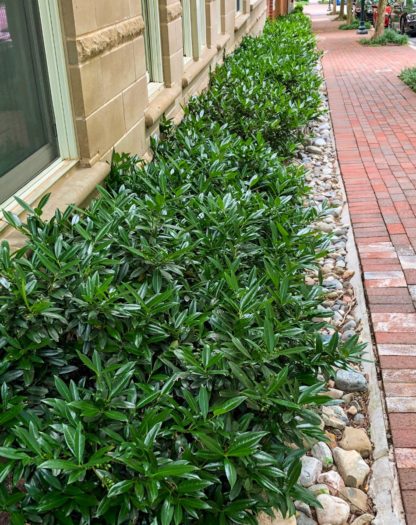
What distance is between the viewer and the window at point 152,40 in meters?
5.28

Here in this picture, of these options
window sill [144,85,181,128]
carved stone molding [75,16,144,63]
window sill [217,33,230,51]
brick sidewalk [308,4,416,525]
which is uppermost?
carved stone molding [75,16,144,63]

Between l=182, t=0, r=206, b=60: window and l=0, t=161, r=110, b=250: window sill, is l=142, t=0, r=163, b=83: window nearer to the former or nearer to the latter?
l=182, t=0, r=206, b=60: window

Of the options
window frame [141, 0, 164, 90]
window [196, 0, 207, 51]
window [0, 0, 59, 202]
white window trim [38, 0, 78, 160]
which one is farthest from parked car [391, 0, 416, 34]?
window [0, 0, 59, 202]

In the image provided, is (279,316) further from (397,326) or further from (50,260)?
(397,326)

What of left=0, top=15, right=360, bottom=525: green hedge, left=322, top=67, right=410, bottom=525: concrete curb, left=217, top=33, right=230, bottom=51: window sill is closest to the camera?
left=0, top=15, right=360, bottom=525: green hedge

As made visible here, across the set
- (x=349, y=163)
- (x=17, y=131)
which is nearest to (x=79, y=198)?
(x=17, y=131)

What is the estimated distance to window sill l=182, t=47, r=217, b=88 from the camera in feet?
20.6

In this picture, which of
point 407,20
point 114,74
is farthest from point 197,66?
point 407,20

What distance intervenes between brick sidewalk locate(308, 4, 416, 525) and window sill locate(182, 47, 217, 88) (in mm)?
1935

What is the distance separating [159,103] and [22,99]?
219cm

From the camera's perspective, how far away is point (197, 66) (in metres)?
6.91

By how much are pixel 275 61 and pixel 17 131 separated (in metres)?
6.27

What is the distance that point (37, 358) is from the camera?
78.2 inches

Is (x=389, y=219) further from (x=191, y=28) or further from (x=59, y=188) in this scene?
(x=191, y=28)
